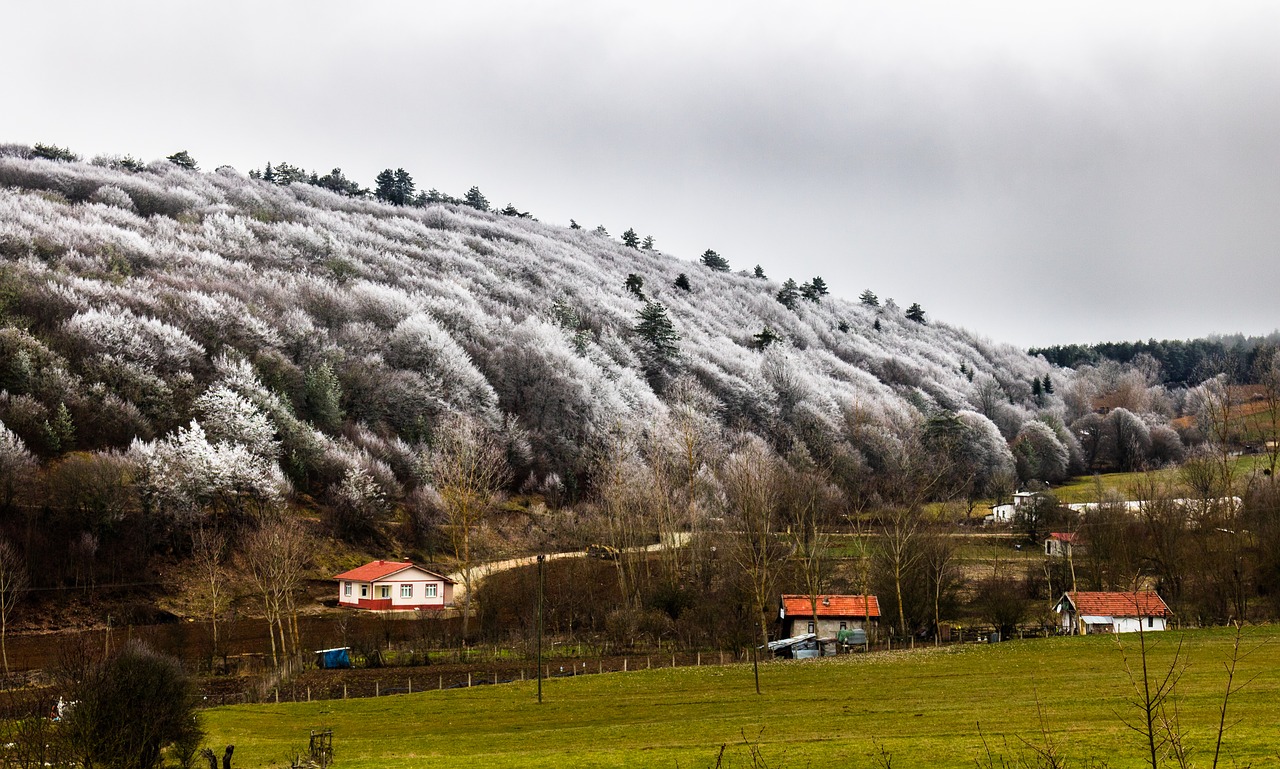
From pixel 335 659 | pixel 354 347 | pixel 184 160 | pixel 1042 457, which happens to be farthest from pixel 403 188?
pixel 335 659

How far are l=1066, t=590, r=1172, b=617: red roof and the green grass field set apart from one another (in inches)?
289

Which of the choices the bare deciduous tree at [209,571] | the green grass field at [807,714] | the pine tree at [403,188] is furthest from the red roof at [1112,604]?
the pine tree at [403,188]

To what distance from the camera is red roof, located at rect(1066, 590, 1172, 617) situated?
42.9 m

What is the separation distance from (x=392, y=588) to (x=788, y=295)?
132975 millimetres

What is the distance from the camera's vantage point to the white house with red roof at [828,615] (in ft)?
149

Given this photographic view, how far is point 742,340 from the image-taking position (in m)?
139

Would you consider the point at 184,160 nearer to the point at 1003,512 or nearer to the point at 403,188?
the point at 403,188

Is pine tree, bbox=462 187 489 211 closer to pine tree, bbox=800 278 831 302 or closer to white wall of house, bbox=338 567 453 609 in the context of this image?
pine tree, bbox=800 278 831 302

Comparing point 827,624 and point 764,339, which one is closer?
point 827,624

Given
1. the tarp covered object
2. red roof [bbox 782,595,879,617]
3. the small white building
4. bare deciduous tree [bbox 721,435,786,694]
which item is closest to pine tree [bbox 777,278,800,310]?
the small white building

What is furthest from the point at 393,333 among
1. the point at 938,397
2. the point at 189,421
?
the point at 938,397

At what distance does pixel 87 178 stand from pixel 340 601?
297 feet

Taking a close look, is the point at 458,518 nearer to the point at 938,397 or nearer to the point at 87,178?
the point at 87,178

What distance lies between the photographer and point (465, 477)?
56.9m
